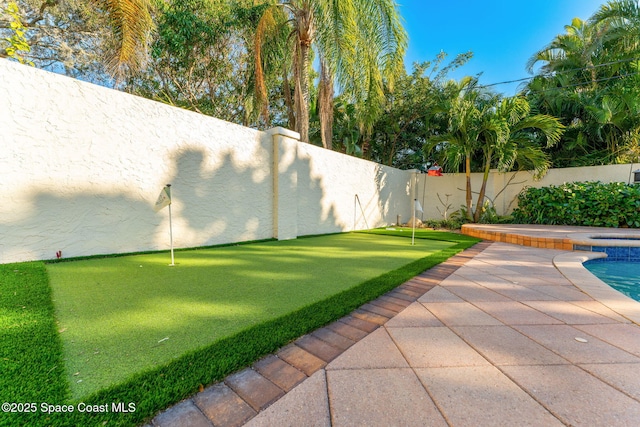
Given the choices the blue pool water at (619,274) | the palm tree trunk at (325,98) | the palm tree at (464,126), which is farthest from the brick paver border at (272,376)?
the palm tree at (464,126)

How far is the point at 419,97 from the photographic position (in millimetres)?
11523

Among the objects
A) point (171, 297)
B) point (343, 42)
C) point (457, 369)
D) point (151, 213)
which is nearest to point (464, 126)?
point (343, 42)

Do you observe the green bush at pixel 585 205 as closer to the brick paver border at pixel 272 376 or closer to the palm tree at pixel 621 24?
the palm tree at pixel 621 24

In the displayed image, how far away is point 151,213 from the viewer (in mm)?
4297

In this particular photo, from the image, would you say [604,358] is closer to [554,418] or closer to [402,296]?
[554,418]

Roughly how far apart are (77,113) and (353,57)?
568cm

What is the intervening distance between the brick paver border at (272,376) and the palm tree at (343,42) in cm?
590

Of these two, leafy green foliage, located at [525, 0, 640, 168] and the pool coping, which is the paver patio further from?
leafy green foliage, located at [525, 0, 640, 168]

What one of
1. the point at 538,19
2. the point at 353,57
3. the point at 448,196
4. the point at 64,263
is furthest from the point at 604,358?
the point at 538,19

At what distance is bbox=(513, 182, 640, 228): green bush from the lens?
293 inches

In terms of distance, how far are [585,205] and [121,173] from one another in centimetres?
1183

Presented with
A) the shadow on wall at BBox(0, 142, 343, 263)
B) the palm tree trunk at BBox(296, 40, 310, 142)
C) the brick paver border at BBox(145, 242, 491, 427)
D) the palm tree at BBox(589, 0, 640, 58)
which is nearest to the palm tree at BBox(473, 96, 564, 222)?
the palm tree at BBox(589, 0, 640, 58)

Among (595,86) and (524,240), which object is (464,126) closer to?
(524,240)

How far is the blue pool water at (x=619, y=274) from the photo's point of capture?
3598 millimetres
